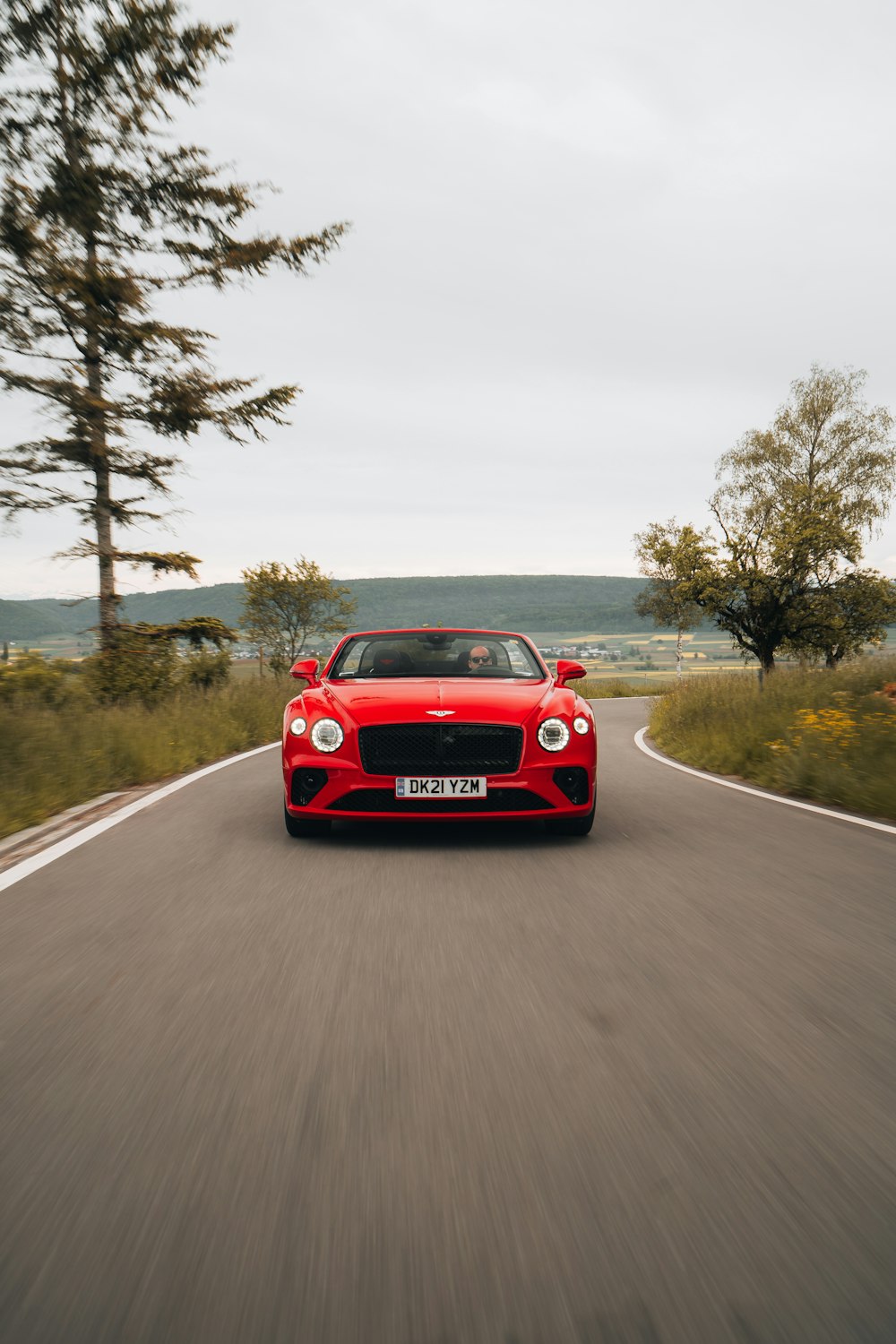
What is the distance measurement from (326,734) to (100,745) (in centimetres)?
468

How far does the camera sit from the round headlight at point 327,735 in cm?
650

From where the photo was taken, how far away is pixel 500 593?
435 feet

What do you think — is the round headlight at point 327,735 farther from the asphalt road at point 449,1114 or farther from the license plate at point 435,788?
the asphalt road at point 449,1114

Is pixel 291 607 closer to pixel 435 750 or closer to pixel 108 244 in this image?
pixel 108 244

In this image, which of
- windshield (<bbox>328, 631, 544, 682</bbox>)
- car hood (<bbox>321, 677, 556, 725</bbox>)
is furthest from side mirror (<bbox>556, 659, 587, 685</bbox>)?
car hood (<bbox>321, 677, 556, 725</bbox>)

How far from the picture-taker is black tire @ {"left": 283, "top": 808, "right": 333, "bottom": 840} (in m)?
6.77

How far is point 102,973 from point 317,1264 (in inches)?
86.5

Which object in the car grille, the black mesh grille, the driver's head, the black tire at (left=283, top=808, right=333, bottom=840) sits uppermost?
the driver's head

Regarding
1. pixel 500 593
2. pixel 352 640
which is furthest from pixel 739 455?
pixel 500 593

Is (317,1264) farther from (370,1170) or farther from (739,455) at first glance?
(739,455)

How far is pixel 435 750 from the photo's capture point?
6473 mm

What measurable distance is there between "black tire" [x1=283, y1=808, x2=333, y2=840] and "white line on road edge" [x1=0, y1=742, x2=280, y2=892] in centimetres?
131

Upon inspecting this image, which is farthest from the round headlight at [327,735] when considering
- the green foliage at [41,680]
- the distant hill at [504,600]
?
the distant hill at [504,600]

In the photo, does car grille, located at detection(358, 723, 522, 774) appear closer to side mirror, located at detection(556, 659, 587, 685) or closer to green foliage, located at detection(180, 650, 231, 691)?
side mirror, located at detection(556, 659, 587, 685)
